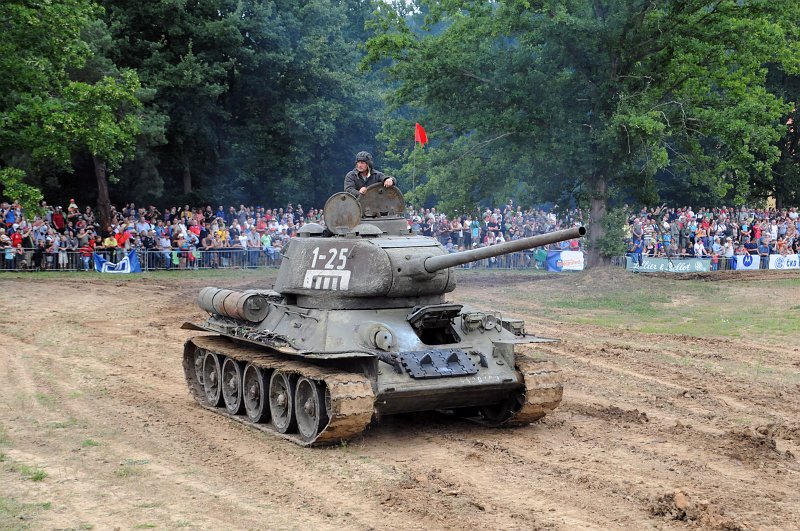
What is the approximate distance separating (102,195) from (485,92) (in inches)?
607

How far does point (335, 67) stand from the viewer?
157ft

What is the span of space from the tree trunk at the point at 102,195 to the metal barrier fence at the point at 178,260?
16.2 feet

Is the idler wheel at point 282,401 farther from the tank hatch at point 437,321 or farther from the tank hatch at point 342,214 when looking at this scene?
the tank hatch at point 342,214

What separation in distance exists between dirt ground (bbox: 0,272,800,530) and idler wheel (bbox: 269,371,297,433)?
0.32 metres

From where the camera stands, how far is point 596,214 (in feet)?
114

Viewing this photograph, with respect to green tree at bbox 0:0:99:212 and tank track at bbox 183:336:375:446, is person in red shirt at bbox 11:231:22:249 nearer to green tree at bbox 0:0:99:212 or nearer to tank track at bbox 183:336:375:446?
Answer: green tree at bbox 0:0:99:212

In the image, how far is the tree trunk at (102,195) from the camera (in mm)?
38906

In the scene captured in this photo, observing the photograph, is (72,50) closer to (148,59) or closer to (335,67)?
Result: (148,59)

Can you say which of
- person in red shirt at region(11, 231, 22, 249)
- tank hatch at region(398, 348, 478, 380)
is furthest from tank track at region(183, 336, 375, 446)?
person in red shirt at region(11, 231, 22, 249)

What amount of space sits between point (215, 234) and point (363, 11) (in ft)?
90.6

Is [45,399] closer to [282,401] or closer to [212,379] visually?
[212,379]

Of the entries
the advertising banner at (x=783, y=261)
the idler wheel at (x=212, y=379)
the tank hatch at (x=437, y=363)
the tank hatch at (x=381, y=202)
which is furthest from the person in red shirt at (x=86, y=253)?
the advertising banner at (x=783, y=261)

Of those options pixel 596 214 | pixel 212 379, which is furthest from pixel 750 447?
pixel 596 214

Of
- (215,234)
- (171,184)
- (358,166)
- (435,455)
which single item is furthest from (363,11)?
(435,455)
